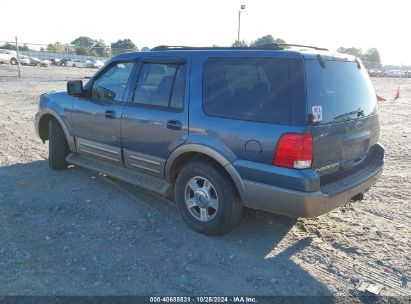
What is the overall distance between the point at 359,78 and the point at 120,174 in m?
2.96

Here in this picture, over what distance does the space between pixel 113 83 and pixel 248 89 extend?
2.05m

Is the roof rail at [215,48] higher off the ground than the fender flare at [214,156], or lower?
higher

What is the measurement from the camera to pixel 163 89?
4.11m

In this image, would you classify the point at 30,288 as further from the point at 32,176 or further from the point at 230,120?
the point at 32,176

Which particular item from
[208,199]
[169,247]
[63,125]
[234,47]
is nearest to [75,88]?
[63,125]

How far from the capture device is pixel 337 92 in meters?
3.44

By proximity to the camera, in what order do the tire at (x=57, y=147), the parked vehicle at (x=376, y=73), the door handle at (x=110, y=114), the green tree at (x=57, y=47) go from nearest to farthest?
the door handle at (x=110, y=114)
the tire at (x=57, y=147)
the green tree at (x=57, y=47)
the parked vehicle at (x=376, y=73)

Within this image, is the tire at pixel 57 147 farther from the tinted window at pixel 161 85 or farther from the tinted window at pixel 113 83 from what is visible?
the tinted window at pixel 161 85

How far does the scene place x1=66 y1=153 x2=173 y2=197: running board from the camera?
419cm

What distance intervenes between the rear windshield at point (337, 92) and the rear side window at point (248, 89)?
8.6 inches

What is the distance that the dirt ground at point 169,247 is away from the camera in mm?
3031

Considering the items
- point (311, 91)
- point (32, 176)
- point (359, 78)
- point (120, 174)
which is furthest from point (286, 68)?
point (32, 176)

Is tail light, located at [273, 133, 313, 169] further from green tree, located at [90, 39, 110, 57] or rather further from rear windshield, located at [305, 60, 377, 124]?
green tree, located at [90, 39, 110, 57]

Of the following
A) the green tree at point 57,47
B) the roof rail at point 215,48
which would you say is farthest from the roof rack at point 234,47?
the green tree at point 57,47
